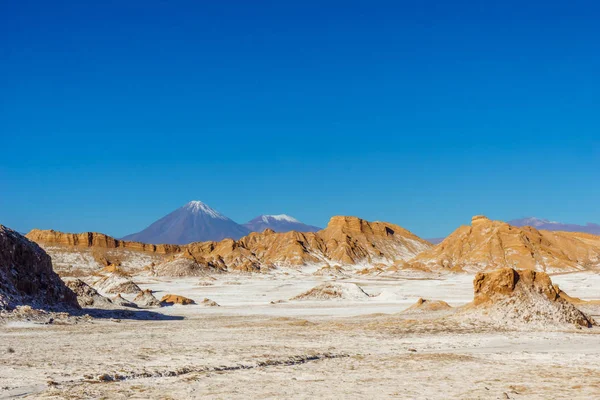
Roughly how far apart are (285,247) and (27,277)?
13141 centimetres

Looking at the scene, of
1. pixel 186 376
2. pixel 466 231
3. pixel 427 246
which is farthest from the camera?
pixel 427 246

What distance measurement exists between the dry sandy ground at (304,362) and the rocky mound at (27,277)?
427 centimetres

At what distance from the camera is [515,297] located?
21.0m

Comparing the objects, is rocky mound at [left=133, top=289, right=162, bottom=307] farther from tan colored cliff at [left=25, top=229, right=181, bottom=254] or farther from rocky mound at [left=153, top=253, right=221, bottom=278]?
tan colored cliff at [left=25, top=229, right=181, bottom=254]

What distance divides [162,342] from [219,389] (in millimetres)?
7209


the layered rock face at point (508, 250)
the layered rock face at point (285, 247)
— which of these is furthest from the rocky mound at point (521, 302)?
the layered rock face at point (285, 247)

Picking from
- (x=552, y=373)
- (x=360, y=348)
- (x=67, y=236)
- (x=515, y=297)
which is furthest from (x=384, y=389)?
(x=67, y=236)

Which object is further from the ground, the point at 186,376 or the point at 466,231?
the point at 466,231

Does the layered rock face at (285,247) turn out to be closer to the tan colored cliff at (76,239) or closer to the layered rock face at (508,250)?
the tan colored cliff at (76,239)

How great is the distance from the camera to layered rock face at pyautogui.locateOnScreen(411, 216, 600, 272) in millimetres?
98125

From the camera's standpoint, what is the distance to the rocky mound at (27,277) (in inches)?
957

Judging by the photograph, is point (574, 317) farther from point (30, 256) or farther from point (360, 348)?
point (30, 256)

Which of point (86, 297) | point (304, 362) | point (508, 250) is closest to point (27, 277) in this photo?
point (86, 297)

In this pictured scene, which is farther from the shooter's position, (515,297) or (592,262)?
(592,262)
